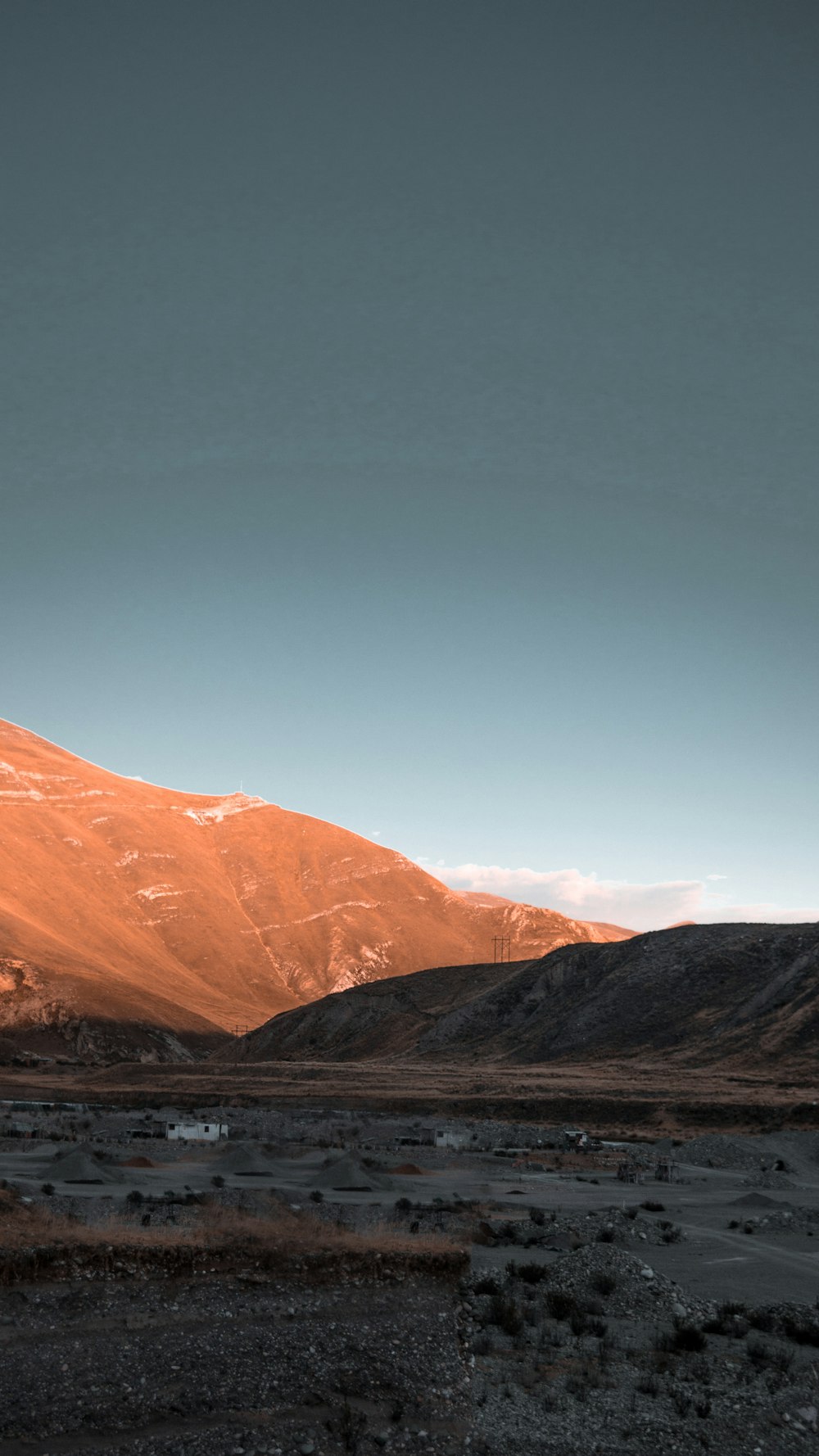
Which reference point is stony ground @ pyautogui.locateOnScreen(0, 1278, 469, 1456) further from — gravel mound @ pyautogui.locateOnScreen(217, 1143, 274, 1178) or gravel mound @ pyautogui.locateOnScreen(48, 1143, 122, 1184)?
gravel mound @ pyautogui.locateOnScreen(217, 1143, 274, 1178)

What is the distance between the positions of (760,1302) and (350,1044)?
335 feet

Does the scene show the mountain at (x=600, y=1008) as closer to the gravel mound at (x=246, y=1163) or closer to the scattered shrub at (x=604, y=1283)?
the gravel mound at (x=246, y=1163)

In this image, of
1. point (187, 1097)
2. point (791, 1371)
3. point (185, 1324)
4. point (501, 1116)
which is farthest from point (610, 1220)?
point (187, 1097)

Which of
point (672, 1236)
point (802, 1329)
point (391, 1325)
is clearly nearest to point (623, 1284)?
point (802, 1329)

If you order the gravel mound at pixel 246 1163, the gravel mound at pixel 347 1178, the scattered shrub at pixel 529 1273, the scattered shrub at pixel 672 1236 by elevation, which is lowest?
the gravel mound at pixel 246 1163

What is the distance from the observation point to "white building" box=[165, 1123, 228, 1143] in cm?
4841

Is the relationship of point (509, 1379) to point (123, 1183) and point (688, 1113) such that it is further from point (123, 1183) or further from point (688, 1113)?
point (688, 1113)

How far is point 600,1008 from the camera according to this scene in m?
101

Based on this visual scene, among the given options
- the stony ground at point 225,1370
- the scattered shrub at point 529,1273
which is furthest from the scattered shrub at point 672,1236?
the stony ground at point 225,1370

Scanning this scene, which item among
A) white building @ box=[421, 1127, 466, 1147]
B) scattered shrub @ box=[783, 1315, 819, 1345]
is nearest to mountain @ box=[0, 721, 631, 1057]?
white building @ box=[421, 1127, 466, 1147]

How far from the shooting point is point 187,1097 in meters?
77.1

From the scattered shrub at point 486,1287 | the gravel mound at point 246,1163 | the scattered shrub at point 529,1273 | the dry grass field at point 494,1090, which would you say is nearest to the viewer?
the scattered shrub at point 486,1287

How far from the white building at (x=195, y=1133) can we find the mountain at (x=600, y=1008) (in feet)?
149

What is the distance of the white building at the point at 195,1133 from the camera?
48.4m
